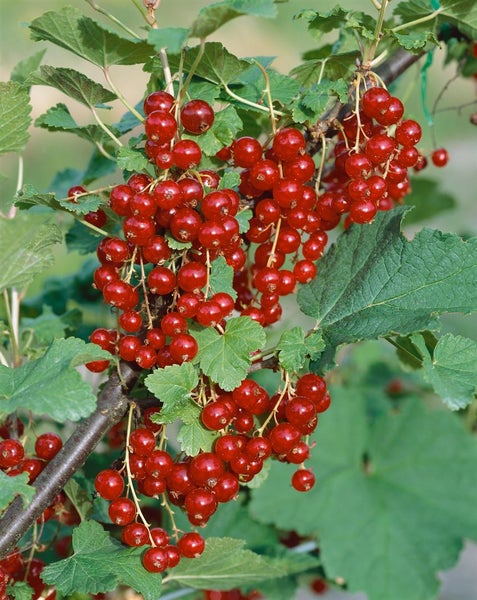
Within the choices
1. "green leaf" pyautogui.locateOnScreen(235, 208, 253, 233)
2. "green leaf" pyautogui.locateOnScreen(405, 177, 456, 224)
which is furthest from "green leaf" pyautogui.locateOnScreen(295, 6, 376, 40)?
"green leaf" pyautogui.locateOnScreen(405, 177, 456, 224)

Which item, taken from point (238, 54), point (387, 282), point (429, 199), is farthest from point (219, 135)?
point (238, 54)

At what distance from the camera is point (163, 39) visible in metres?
0.67

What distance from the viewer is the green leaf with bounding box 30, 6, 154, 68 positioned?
0.79 m

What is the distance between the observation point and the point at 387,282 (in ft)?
3.02

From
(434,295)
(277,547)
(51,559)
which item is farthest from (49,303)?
(434,295)

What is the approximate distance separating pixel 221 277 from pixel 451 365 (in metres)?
0.26

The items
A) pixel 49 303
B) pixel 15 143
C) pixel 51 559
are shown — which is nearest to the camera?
pixel 15 143

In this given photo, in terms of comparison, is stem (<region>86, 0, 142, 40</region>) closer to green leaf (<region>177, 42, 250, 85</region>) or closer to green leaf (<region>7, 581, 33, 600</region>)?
green leaf (<region>177, 42, 250, 85</region>)

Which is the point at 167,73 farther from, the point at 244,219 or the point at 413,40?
the point at 413,40

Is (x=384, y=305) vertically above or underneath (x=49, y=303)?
above

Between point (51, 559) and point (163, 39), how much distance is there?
797 millimetres

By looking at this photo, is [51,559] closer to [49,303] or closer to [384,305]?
[49,303]

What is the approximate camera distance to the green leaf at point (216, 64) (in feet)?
2.64

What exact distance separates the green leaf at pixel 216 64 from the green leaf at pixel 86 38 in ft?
0.16
